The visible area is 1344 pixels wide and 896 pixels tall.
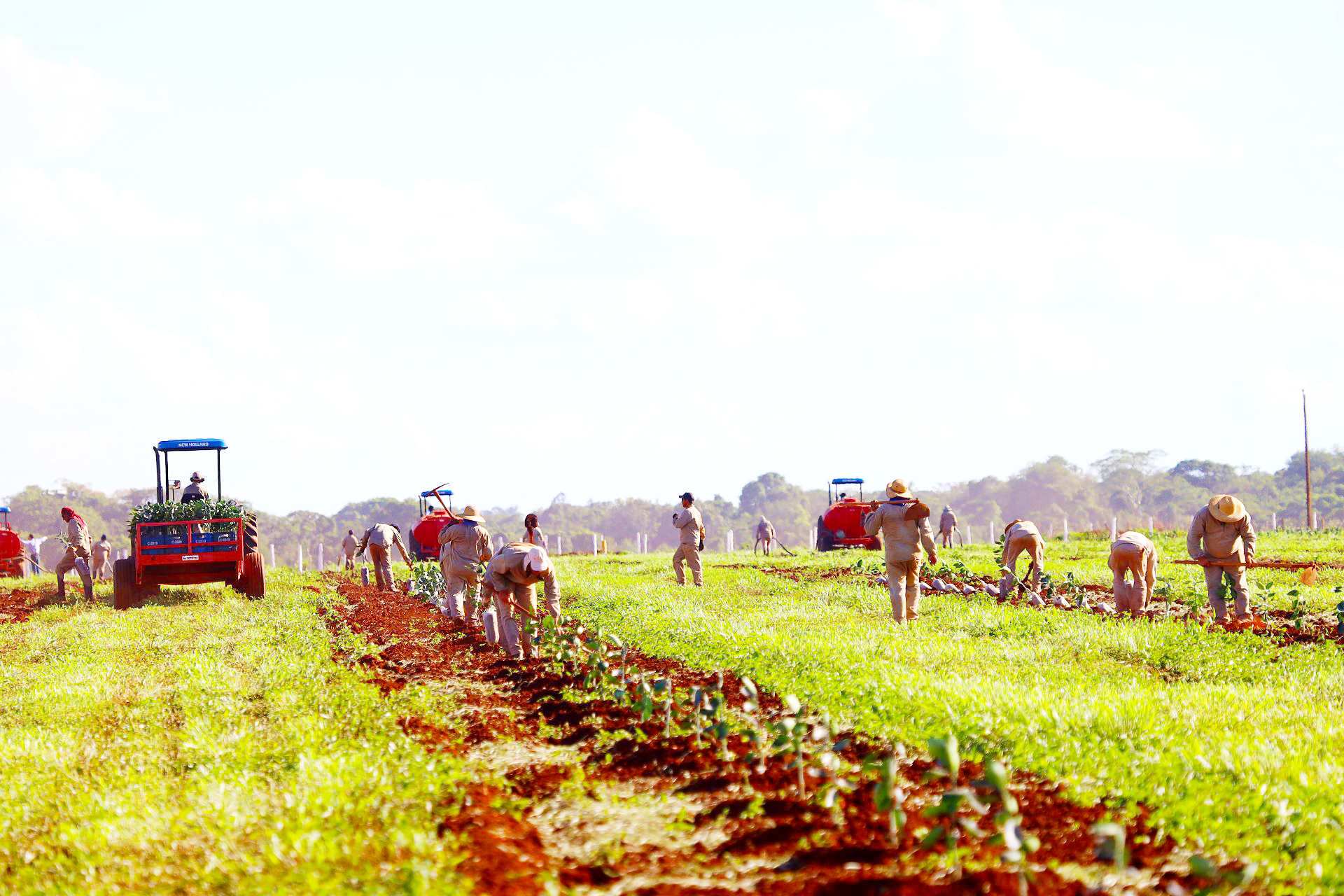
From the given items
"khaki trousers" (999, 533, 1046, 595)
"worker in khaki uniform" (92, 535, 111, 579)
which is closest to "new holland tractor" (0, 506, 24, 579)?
"worker in khaki uniform" (92, 535, 111, 579)

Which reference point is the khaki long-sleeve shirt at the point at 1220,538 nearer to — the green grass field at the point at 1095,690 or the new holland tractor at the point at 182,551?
the green grass field at the point at 1095,690

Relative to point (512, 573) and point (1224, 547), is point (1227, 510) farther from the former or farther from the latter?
point (512, 573)

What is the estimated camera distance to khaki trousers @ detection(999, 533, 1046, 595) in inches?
667

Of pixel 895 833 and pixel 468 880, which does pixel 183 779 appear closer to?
pixel 468 880

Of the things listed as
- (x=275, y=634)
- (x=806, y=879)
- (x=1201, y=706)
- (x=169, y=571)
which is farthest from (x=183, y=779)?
(x=169, y=571)

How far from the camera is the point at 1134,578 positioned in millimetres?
14844

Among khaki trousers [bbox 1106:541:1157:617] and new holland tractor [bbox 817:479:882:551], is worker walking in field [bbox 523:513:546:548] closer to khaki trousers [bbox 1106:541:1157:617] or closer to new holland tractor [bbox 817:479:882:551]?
khaki trousers [bbox 1106:541:1157:617]

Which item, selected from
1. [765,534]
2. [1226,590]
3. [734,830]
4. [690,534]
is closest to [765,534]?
[765,534]

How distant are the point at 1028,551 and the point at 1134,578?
8.37 feet

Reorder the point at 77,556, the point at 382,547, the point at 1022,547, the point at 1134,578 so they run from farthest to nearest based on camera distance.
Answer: the point at 382,547 → the point at 77,556 → the point at 1022,547 → the point at 1134,578

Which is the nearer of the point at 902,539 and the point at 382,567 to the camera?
the point at 902,539

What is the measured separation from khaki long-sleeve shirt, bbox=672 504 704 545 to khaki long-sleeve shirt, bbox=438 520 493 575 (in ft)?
19.2

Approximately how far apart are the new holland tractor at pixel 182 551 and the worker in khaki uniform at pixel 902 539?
12489 mm

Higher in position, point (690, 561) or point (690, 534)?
point (690, 534)
